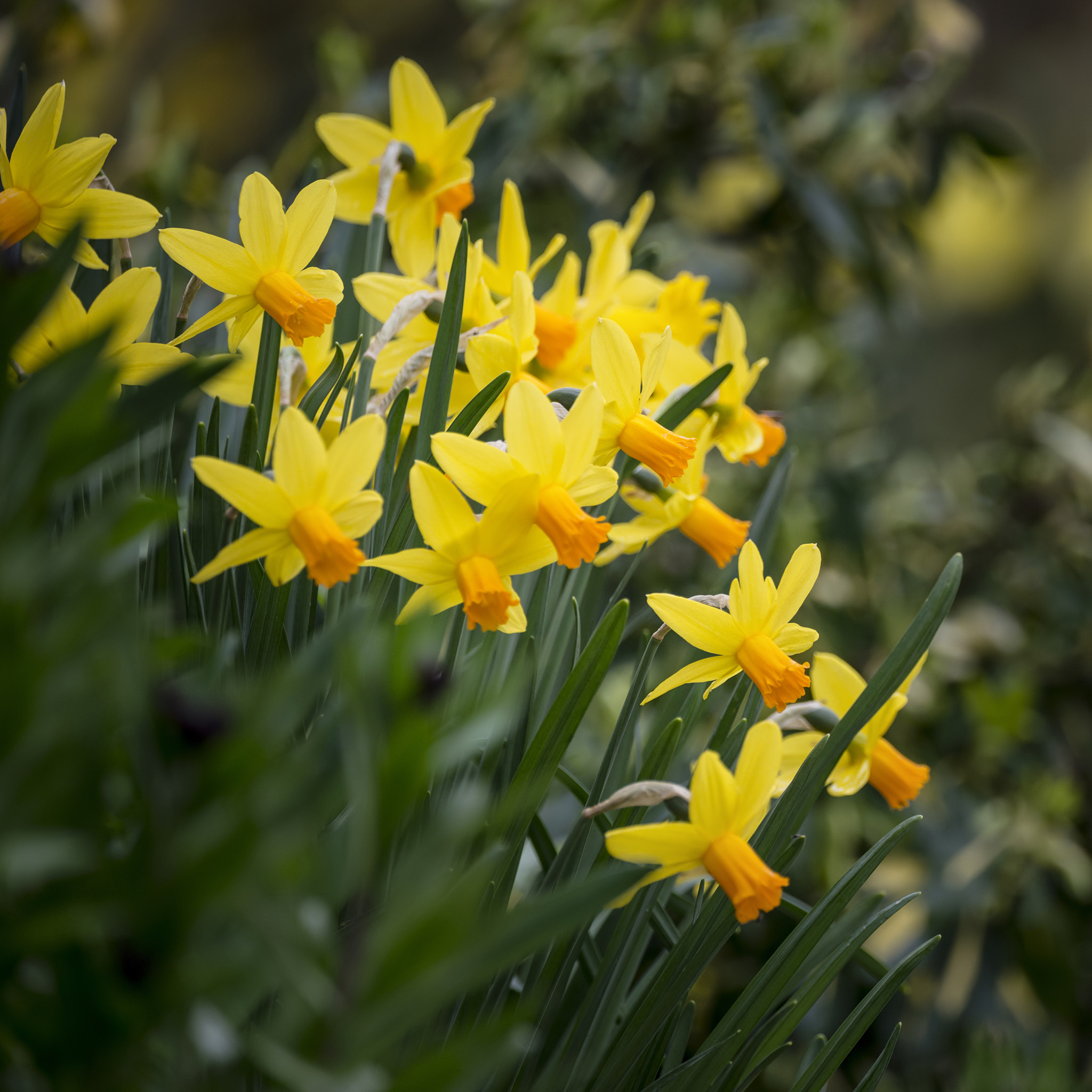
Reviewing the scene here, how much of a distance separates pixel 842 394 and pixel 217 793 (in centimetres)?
101

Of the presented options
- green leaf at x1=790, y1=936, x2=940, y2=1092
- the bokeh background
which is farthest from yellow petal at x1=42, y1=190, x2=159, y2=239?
the bokeh background

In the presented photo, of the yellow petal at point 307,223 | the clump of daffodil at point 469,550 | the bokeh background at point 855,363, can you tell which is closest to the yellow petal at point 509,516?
the clump of daffodil at point 469,550

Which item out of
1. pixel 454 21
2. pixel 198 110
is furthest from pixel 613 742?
pixel 454 21

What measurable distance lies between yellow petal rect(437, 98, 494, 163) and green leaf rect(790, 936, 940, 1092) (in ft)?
1.05

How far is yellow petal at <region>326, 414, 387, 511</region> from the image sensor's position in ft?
0.71

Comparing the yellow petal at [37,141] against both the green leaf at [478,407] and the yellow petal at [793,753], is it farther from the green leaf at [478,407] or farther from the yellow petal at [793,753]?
the yellow petal at [793,753]

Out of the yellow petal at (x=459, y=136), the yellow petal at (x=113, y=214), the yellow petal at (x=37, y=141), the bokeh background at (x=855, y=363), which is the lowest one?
the bokeh background at (x=855, y=363)

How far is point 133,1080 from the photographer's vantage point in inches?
5.3

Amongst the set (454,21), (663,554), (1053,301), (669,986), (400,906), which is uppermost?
(454,21)

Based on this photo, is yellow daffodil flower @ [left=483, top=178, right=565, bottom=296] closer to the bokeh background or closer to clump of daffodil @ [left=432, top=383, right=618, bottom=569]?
clump of daffodil @ [left=432, top=383, right=618, bottom=569]

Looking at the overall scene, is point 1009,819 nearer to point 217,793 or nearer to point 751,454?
point 751,454

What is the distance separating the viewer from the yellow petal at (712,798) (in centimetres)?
22

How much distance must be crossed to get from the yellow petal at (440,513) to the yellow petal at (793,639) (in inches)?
4.2

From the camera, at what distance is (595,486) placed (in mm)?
255
